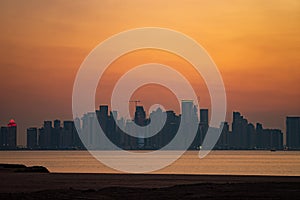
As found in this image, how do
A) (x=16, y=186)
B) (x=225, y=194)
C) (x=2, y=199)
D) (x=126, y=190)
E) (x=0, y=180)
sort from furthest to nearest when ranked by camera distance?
1. (x=0, y=180)
2. (x=16, y=186)
3. (x=126, y=190)
4. (x=225, y=194)
5. (x=2, y=199)

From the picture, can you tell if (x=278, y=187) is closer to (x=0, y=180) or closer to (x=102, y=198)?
(x=102, y=198)

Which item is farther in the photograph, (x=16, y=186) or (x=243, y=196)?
(x=16, y=186)

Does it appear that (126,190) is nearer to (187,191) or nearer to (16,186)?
(187,191)

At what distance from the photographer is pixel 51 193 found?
36.8 meters

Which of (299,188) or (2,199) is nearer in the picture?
(2,199)

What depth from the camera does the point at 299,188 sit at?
41.1m

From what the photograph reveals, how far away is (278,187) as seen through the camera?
137 feet

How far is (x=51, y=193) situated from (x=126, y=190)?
489 centimetres

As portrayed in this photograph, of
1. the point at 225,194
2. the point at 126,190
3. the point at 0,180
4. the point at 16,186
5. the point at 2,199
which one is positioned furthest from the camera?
the point at 0,180

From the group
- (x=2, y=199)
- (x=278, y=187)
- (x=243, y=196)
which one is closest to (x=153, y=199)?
(x=243, y=196)

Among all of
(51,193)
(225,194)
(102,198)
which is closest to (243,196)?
(225,194)

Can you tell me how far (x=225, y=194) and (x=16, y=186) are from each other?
618 inches

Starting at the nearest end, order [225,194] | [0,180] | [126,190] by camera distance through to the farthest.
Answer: [225,194] < [126,190] < [0,180]

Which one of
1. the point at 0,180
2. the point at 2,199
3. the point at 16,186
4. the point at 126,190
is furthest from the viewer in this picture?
the point at 0,180
